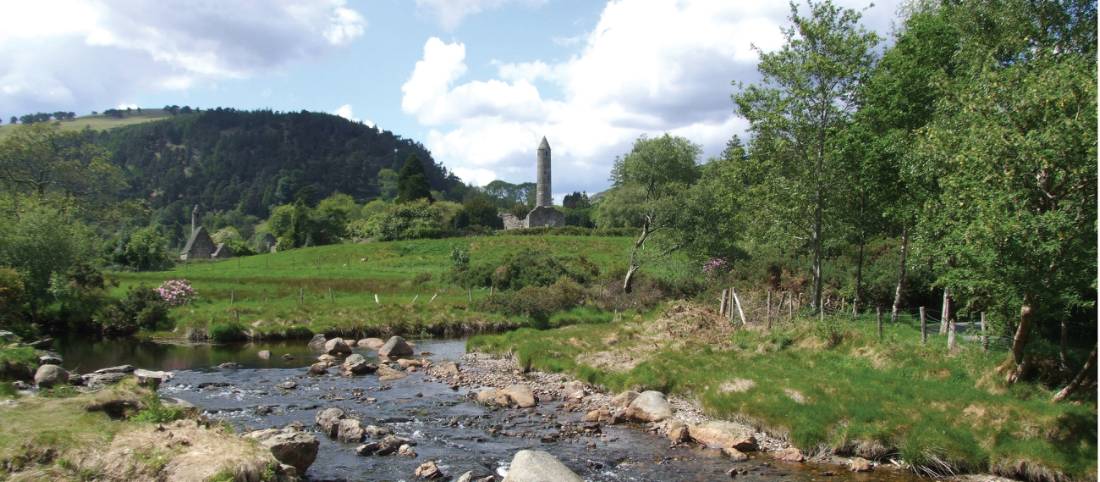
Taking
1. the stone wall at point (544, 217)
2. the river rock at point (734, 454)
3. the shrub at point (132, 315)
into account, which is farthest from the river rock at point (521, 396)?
the stone wall at point (544, 217)

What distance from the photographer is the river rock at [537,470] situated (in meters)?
13.7

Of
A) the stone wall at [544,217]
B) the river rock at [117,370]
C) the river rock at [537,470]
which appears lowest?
the river rock at [117,370]

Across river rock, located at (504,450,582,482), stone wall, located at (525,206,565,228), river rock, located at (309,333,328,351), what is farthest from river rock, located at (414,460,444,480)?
stone wall, located at (525,206,565,228)

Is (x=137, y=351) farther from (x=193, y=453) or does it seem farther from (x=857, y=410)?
(x=857, y=410)

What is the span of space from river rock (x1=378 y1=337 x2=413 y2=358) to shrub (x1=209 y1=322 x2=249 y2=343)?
392 inches

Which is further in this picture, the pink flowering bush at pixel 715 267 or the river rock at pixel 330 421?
the pink flowering bush at pixel 715 267

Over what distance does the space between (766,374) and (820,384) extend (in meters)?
2.01

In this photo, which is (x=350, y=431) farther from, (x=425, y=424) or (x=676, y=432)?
(x=676, y=432)

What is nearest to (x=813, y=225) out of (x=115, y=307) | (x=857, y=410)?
(x=857, y=410)

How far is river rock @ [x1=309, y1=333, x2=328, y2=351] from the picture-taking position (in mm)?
36494

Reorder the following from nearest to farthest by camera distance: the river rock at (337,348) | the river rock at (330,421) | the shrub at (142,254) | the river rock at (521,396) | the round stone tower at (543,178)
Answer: the river rock at (330,421) → the river rock at (521,396) → the river rock at (337,348) → the shrub at (142,254) → the round stone tower at (543,178)

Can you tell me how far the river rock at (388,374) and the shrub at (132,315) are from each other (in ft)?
63.4

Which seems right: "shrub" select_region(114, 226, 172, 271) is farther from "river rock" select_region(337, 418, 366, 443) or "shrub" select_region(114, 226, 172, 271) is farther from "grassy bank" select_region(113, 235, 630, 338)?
"river rock" select_region(337, 418, 366, 443)

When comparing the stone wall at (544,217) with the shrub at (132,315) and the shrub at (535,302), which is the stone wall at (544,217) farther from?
the shrub at (132,315)
